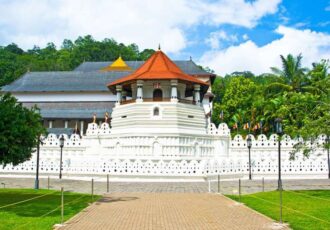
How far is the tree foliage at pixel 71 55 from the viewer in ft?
313

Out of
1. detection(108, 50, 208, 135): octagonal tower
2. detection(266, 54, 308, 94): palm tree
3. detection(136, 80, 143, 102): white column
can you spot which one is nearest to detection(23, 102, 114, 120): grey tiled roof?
detection(108, 50, 208, 135): octagonal tower

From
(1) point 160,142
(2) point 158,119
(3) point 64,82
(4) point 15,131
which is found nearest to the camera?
(4) point 15,131

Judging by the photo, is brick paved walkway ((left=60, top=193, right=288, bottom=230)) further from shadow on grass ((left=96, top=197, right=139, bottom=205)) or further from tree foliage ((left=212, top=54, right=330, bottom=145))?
tree foliage ((left=212, top=54, right=330, bottom=145))

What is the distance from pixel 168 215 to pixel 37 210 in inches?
162

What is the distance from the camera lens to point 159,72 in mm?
35969

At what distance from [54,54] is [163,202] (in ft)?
360

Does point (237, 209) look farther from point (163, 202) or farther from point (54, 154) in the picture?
point (54, 154)

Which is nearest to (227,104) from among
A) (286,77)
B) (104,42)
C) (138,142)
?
(286,77)

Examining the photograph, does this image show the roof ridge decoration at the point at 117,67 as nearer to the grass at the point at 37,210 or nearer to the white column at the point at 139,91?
the white column at the point at 139,91

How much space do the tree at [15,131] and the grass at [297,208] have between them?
8.24 metres

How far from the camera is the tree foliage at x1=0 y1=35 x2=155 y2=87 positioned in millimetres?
95469

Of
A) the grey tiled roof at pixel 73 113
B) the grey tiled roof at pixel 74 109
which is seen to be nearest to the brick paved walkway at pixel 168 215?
the grey tiled roof at pixel 73 113

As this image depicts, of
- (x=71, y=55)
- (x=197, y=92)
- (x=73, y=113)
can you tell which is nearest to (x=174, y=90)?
(x=197, y=92)

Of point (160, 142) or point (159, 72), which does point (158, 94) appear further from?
point (160, 142)
